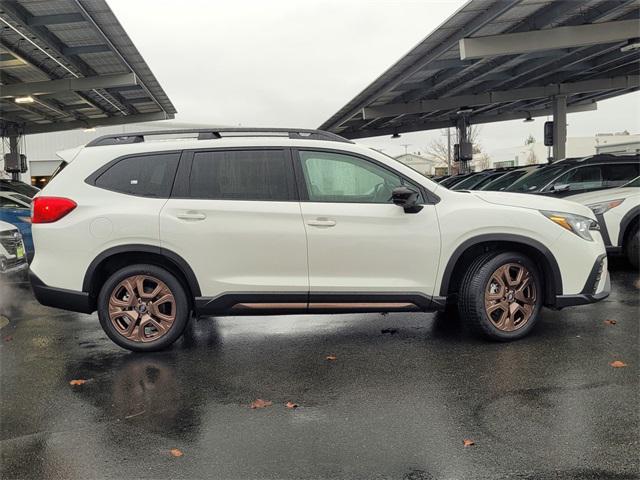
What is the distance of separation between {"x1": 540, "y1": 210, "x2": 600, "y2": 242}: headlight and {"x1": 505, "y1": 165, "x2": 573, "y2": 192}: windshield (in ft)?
19.2

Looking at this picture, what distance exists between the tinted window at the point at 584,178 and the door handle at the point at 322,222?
6.97 meters

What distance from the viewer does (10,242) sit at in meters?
8.09

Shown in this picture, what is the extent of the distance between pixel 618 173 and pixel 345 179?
23.6 ft

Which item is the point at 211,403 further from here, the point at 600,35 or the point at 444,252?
the point at 600,35

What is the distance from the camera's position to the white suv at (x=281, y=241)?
5027 mm

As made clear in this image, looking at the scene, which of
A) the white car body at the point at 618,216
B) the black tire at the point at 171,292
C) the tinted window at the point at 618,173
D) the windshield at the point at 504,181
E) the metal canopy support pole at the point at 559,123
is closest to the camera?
the black tire at the point at 171,292

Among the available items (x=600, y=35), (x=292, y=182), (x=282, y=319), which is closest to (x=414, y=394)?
(x=292, y=182)

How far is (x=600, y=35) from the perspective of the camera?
14273mm

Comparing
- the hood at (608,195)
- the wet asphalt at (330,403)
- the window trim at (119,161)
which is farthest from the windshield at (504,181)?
the window trim at (119,161)

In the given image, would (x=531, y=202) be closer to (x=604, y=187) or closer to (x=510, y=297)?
(x=510, y=297)

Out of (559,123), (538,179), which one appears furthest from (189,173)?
(559,123)

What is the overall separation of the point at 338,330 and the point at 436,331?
38.7 inches

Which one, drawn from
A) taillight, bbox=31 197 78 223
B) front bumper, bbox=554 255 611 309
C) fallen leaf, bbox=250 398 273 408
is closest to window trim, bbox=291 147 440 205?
front bumper, bbox=554 255 611 309

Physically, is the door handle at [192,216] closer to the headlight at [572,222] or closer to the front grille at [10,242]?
the headlight at [572,222]
